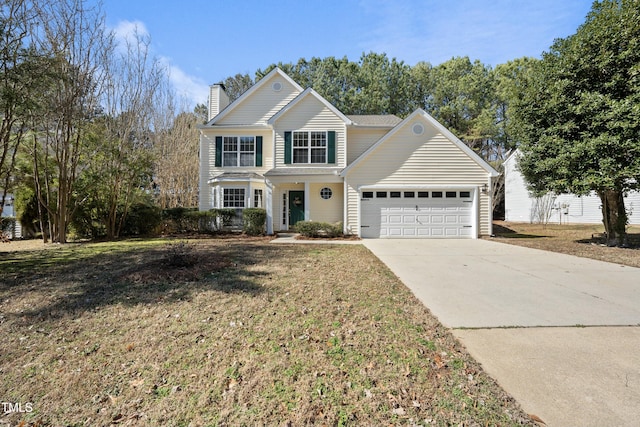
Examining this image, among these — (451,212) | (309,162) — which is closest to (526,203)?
(451,212)

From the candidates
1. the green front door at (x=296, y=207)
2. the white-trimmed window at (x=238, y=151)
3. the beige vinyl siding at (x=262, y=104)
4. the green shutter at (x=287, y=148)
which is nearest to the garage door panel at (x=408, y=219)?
the green front door at (x=296, y=207)

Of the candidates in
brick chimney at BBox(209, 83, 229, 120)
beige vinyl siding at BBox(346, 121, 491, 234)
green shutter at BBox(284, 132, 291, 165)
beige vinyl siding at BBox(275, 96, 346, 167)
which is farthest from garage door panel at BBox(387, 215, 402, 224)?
brick chimney at BBox(209, 83, 229, 120)

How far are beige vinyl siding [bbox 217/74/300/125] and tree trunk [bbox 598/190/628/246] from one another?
47.9 feet

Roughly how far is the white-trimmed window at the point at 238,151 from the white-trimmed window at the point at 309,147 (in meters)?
2.43

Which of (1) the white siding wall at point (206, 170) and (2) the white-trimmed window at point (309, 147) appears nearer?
(2) the white-trimmed window at point (309, 147)

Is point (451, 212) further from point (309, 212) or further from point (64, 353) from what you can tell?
point (64, 353)

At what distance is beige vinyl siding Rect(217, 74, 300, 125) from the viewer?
15.6 m

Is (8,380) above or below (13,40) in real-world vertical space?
below

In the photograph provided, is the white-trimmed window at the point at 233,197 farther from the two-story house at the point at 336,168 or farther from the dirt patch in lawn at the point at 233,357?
the dirt patch in lawn at the point at 233,357

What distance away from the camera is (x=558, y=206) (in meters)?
21.3

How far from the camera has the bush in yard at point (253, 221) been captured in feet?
43.3

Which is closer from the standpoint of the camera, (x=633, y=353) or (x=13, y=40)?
(x=633, y=353)

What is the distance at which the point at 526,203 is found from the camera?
23.6 meters

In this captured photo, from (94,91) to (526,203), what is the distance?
29435 mm
